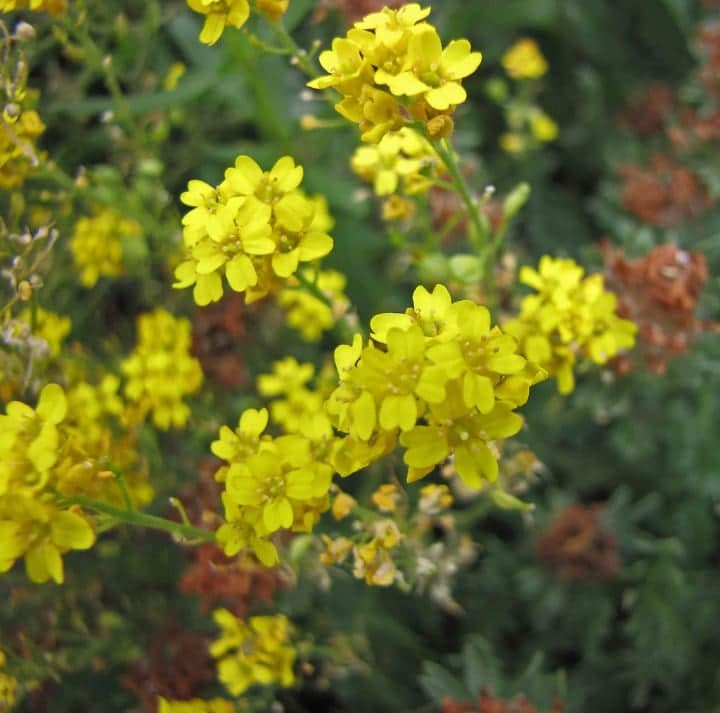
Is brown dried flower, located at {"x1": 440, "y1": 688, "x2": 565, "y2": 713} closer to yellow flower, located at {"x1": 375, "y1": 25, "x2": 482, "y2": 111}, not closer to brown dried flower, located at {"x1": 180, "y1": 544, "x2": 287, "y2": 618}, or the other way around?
brown dried flower, located at {"x1": 180, "y1": 544, "x2": 287, "y2": 618}

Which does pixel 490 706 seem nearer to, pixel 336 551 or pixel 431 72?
pixel 336 551

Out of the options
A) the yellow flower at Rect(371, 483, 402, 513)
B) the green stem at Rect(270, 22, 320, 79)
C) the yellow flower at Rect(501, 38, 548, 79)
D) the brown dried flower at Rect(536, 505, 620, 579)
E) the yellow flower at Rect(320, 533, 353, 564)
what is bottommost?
the brown dried flower at Rect(536, 505, 620, 579)

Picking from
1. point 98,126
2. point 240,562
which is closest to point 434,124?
point 240,562

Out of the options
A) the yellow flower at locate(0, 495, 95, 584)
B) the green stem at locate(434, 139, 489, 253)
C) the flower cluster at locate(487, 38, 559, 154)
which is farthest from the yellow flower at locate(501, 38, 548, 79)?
the yellow flower at locate(0, 495, 95, 584)

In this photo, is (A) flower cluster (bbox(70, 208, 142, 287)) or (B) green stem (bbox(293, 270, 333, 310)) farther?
(A) flower cluster (bbox(70, 208, 142, 287))

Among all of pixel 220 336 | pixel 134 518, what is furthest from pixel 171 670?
pixel 220 336

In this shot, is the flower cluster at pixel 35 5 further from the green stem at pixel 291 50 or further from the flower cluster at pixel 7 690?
the flower cluster at pixel 7 690

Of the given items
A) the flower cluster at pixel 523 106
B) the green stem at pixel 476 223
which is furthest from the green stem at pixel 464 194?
the flower cluster at pixel 523 106
